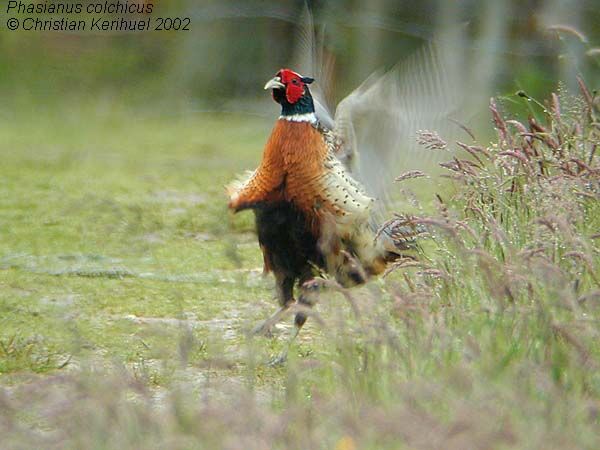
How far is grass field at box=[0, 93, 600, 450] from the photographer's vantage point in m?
2.68

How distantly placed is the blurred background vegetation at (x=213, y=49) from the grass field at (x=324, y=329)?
360 centimetres

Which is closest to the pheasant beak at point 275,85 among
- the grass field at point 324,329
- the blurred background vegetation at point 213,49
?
the grass field at point 324,329

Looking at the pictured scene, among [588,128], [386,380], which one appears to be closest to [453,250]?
[588,128]

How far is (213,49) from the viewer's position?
12.3m

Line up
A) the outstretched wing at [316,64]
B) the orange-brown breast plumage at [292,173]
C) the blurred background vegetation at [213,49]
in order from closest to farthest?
the orange-brown breast plumage at [292,173], the outstretched wing at [316,64], the blurred background vegetation at [213,49]

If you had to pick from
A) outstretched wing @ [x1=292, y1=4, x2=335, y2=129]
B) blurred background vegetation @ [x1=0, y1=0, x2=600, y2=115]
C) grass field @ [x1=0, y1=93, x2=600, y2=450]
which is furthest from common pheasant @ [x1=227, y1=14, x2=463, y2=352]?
blurred background vegetation @ [x1=0, y1=0, x2=600, y2=115]

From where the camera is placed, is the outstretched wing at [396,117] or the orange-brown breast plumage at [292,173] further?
the outstretched wing at [396,117]

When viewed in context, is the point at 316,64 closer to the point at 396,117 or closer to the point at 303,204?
the point at 396,117

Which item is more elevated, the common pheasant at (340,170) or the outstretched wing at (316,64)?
the outstretched wing at (316,64)

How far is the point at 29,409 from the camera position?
11.1 feet

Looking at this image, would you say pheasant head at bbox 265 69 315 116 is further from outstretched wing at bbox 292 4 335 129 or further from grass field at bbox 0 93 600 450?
grass field at bbox 0 93 600 450

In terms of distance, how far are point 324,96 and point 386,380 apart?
279 cm

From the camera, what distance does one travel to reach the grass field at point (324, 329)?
268 centimetres

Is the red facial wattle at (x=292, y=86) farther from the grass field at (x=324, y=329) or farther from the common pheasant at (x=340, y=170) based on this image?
the grass field at (x=324, y=329)
